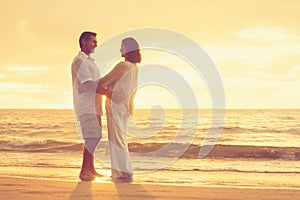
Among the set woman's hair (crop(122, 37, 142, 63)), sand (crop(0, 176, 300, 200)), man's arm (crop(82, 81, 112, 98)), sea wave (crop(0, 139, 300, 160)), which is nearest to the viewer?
sand (crop(0, 176, 300, 200))

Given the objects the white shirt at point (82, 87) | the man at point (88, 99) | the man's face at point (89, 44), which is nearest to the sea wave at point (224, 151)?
the man at point (88, 99)

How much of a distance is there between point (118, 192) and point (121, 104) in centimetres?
151

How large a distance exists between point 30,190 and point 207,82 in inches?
136

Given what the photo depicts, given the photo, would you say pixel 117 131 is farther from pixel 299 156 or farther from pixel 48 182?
pixel 299 156

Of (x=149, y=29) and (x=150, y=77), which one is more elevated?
(x=149, y=29)

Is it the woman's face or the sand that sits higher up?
the woman's face

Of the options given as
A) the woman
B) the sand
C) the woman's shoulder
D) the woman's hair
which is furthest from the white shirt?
the sand

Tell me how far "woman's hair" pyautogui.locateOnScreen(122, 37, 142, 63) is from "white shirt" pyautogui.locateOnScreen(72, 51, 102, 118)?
46cm

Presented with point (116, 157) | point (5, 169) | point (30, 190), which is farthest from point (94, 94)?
point (5, 169)

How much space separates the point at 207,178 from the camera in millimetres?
8148

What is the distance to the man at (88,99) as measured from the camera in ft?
21.0

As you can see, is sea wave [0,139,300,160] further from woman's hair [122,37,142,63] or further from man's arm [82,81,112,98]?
man's arm [82,81,112,98]

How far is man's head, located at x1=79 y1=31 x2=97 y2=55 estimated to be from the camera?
648 centimetres

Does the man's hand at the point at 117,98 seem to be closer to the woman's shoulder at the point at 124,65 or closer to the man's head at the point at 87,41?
the woman's shoulder at the point at 124,65
